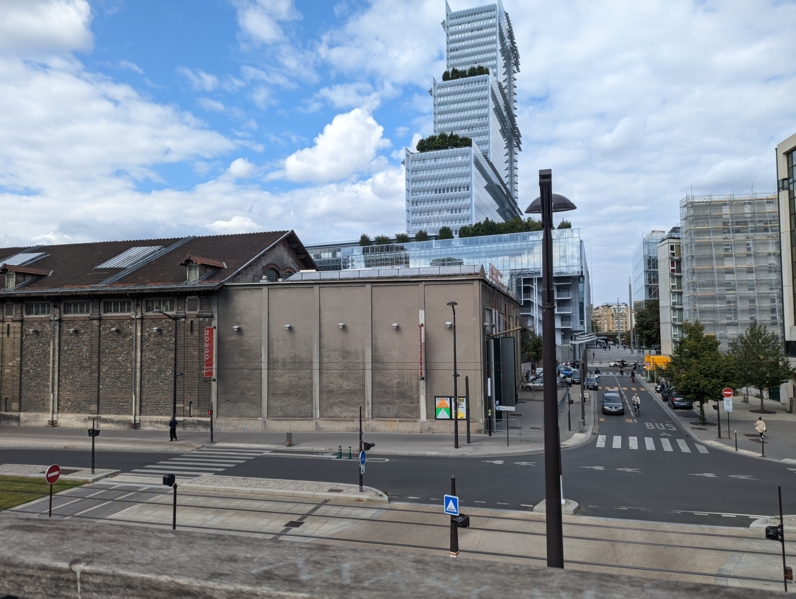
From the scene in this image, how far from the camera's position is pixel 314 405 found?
120 feet

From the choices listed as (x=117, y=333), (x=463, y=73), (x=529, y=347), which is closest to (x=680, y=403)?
(x=529, y=347)

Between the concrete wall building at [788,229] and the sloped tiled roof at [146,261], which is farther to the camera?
the concrete wall building at [788,229]

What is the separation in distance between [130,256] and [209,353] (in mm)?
14445

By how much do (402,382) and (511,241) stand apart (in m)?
86.8

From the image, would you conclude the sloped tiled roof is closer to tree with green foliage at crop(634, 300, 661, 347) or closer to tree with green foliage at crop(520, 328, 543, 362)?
tree with green foliage at crop(520, 328, 543, 362)

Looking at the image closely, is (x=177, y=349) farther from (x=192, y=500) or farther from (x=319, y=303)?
(x=192, y=500)

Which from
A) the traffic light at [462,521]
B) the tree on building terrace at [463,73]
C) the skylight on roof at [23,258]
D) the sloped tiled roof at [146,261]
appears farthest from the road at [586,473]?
the tree on building terrace at [463,73]

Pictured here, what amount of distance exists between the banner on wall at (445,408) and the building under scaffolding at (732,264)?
4075 cm

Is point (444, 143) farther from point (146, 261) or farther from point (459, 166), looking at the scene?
point (146, 261)

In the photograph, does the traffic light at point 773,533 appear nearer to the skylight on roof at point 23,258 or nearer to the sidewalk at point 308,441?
the sidewalk at point 308,441

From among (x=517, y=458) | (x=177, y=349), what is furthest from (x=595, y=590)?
(x=177, y=349)

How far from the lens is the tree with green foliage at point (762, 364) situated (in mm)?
42188

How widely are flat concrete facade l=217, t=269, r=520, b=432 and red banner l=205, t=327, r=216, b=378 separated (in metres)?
0.92

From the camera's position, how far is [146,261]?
4359 cm
